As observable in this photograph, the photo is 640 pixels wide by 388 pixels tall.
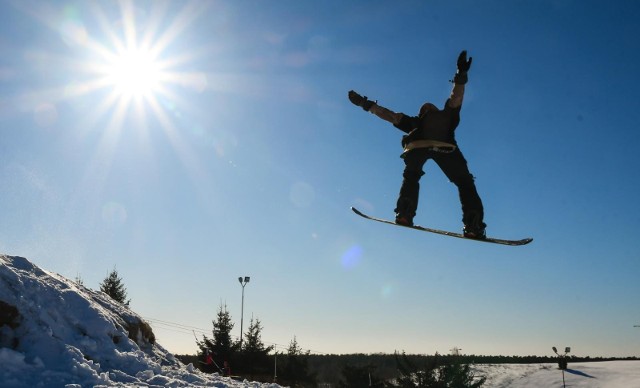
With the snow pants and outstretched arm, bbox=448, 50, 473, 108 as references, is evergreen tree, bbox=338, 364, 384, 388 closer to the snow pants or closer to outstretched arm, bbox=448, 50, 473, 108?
the snow pants

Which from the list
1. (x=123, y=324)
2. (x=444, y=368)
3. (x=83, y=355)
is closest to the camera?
(x=83, y=355)

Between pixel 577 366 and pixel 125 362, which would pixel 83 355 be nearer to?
pixel 125 362

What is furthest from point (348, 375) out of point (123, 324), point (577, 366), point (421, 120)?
point (577, 366)

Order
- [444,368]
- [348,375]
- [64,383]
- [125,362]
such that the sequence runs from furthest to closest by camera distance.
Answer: [348,375] < [444,368] < [125,362] < [64,383]

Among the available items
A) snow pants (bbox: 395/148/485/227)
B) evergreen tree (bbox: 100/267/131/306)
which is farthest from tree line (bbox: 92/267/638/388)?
snow pants (bbox: 395/148/485/227)

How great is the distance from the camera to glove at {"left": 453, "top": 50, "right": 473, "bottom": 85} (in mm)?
5984

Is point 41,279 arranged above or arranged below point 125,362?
above

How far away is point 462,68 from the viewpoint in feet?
19.9

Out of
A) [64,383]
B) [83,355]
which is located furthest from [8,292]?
[64,383]

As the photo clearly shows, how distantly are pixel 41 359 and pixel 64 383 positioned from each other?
638mm

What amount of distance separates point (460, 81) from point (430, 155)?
1.33 metres

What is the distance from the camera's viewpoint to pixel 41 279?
6.71 metres

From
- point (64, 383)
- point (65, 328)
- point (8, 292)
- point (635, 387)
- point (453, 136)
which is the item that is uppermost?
point (453, 136)

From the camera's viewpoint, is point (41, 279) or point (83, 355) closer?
point (83, 355)
